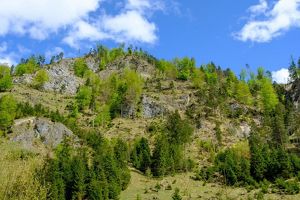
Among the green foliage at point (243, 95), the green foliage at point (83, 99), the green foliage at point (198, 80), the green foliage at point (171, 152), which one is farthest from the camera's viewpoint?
the green foliage at point (198, 80)

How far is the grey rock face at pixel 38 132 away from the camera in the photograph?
114 meters

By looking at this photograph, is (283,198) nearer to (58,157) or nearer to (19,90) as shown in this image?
(58,157)

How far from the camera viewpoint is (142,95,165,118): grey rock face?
488ft

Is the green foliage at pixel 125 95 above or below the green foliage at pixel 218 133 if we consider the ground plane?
above

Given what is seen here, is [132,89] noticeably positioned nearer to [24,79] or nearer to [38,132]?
[38,132]

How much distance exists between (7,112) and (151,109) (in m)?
→ 49.9

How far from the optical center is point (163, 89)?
176m

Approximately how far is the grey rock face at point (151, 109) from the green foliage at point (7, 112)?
44717mm

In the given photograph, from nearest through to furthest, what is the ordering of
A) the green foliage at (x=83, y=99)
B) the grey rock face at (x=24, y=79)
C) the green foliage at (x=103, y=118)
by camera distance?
the green foliage at (x=103, y=118)
the green foliage at (x=83, y=99)
the grey rock face at (x=24, y=79)

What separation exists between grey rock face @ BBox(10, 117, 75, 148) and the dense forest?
2.50 metres

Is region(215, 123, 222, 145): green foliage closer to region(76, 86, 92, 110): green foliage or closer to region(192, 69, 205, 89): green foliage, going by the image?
region(192, 69, 205, 89): green foliage

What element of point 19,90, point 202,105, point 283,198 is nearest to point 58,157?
point 283,198

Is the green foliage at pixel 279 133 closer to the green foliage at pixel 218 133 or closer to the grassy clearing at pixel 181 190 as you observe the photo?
the green foliage at pixel 218 133

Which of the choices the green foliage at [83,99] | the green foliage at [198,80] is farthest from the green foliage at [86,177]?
the green foliage at [198,80]
